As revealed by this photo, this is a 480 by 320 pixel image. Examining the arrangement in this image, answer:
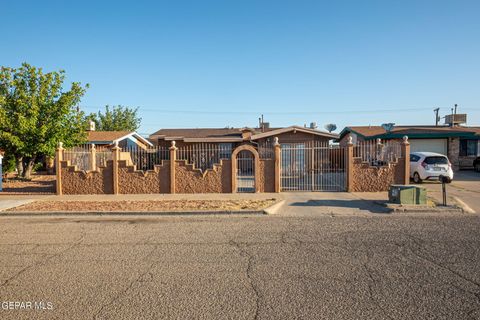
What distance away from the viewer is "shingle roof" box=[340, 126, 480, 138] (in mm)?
23681

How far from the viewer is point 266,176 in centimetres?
1476

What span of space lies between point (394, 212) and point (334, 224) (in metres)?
2.82

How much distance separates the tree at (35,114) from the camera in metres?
18.1

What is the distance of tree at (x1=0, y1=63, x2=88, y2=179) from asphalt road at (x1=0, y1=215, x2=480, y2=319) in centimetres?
1214

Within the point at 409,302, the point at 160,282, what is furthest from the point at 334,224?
the point at 160,282

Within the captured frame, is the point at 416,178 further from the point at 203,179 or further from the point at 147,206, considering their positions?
the point at 147,206

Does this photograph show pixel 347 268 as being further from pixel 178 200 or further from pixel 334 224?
pixel 178 200

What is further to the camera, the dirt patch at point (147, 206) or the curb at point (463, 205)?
the dirt patch at point (147, 206)

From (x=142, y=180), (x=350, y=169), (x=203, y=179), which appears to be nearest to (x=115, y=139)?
(x=142, y=180)

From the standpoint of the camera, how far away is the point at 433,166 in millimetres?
16672

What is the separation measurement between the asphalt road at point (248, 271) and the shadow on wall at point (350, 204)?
7.00 feet

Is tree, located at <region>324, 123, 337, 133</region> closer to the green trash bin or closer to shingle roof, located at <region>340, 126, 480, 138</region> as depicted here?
shingle roof, located at <region>340, 126, 480, 138</region>

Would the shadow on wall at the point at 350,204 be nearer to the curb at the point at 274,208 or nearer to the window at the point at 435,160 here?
the curb at the point at 274,208

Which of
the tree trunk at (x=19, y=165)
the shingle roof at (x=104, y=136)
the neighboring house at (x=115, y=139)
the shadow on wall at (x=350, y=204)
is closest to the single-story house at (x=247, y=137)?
the neighboring house at (x=115, y=139)
